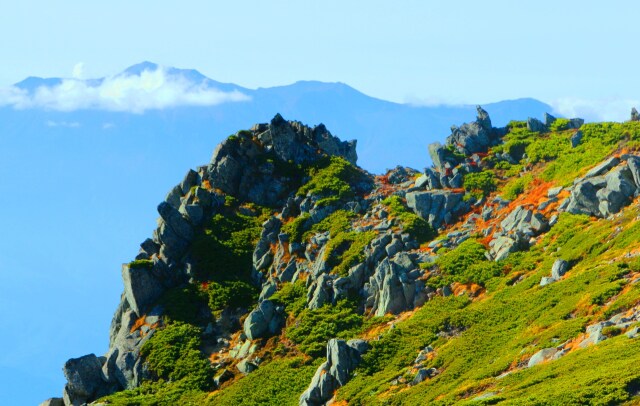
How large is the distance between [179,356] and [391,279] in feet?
58.9

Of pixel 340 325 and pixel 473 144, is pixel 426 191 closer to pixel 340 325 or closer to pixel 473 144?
pixel 473 144

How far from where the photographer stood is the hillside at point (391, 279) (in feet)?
138

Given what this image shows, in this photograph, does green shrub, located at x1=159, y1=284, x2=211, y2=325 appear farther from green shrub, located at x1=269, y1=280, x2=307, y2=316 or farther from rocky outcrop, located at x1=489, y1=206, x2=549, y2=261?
rocky outcrop, located at x1=489, y1=206, x2=549, y2=261

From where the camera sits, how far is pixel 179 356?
58875 millimetres

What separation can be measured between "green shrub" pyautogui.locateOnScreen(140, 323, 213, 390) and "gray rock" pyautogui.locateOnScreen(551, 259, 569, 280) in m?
26.3

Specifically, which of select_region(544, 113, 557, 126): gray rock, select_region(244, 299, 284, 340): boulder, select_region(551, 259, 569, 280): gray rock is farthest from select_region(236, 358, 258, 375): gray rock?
select_region(544, 113, 557, 126): gray rock

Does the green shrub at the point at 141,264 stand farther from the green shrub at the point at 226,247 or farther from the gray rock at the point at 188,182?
the gray rock at the point at 188,182

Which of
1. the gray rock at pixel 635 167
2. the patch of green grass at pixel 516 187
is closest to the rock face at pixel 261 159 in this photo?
the patch of green grass at pixel 516 187

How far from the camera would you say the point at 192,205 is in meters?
73.4

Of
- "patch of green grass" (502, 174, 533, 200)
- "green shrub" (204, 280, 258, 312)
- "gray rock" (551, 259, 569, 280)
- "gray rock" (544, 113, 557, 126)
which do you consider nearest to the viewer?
"gray rock" (551, 259, 569, 280)

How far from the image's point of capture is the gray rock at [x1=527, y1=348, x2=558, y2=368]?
Result: 38.8 m

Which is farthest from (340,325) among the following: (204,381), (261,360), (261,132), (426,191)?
(261,132)

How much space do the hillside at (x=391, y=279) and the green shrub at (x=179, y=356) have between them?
0.15m

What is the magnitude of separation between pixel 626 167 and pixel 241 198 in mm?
36995
